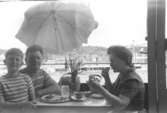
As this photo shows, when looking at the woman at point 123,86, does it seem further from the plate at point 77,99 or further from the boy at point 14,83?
the boy at point 14,83

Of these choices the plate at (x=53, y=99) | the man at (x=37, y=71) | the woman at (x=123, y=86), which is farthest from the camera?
the man at (x=37, y=71)

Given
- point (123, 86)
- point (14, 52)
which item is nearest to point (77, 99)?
point (123, 86)

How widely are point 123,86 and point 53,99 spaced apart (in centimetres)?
37

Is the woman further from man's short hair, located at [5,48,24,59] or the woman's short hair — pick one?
man's short hair, located at [5,48,24,59]

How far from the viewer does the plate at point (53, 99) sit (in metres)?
1.20

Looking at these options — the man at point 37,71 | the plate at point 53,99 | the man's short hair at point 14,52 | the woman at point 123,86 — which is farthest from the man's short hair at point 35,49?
the woman at point 123,86

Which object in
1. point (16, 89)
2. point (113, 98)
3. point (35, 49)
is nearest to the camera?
point (113, 98)

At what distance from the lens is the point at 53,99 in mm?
1217

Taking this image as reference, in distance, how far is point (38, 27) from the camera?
1427 millimetres

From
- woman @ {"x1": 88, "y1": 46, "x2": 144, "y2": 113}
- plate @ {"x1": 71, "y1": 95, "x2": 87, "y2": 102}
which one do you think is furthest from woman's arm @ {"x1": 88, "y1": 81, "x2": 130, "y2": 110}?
plate @ {"x1": 71, "y1": 95, "x2": 87, "y2": 102}

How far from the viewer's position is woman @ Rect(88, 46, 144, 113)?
3.51 feet

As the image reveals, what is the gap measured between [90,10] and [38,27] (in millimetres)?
343

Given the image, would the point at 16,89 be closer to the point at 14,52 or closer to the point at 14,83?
the point at 14,83

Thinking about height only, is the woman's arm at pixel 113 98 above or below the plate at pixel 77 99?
above
